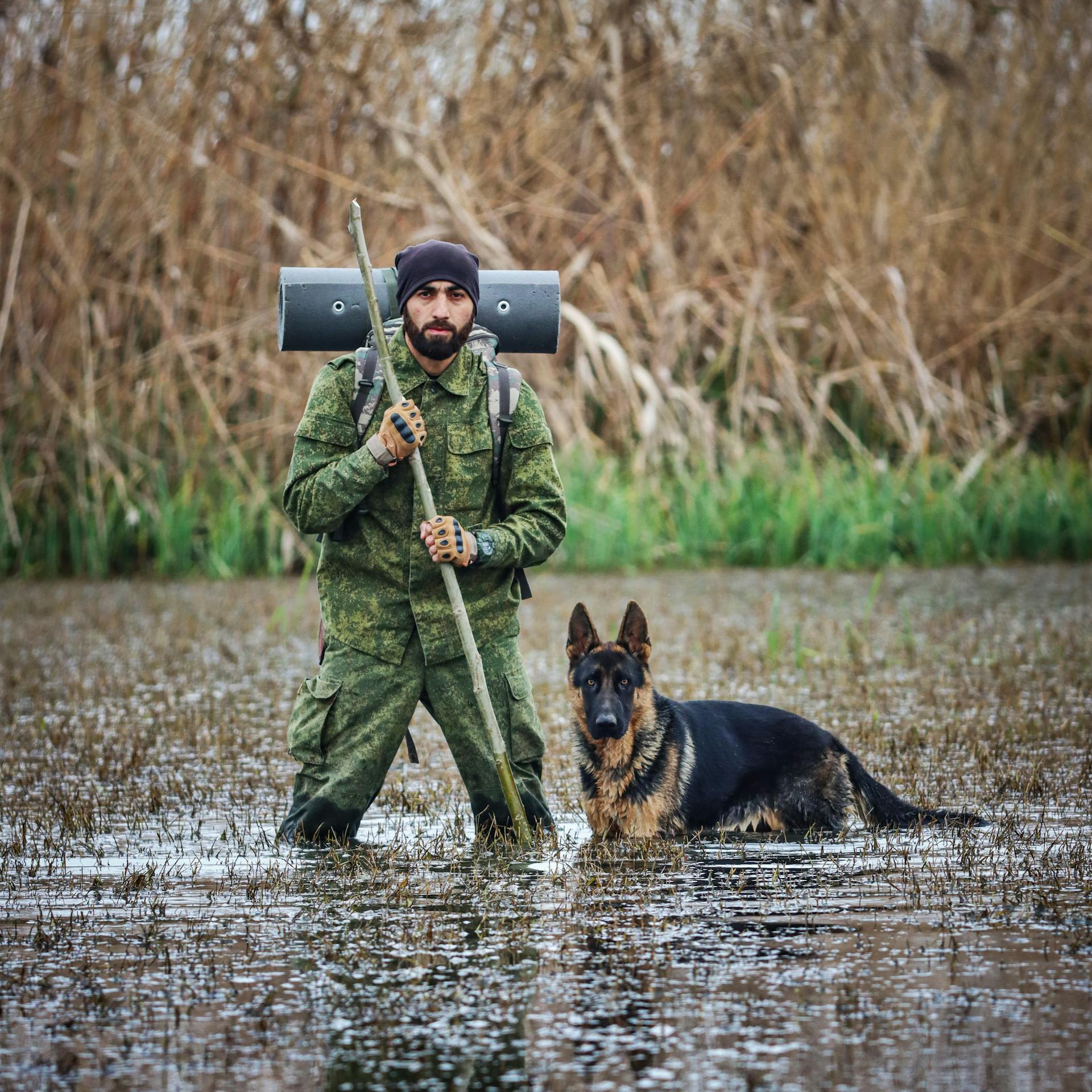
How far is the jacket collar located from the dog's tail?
155 cm

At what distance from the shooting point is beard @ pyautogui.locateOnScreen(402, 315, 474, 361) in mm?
4926

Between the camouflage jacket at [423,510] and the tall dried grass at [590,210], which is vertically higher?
the tall dried grass at [590,210]

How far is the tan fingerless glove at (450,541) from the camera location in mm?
4762

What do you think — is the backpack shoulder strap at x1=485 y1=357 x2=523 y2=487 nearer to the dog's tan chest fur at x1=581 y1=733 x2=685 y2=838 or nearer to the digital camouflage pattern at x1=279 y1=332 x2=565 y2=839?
the digital camouflage pattern at x1=279 y1=332 x2=565 y2=839

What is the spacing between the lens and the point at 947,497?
11.9 m

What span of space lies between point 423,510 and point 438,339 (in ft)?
1.54

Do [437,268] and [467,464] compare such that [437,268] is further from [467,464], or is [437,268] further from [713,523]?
[713,523]

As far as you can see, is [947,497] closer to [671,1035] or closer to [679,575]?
[679,575]

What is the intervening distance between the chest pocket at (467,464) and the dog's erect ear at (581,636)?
1.57ft

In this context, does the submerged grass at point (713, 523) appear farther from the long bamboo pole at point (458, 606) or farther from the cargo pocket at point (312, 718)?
the long bamboo pole at point (458, 606)

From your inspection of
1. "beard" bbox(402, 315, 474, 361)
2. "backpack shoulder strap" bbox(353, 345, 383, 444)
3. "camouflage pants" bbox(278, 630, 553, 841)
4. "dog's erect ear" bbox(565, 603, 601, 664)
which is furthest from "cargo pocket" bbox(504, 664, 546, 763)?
"beard" bbox(402, 315, 474, 361)

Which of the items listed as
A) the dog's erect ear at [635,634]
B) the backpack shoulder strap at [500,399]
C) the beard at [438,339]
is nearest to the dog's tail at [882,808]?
the dog's erect ear at [635,634]

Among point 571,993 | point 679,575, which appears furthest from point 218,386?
point 571,993

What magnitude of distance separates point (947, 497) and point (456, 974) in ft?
29.1
